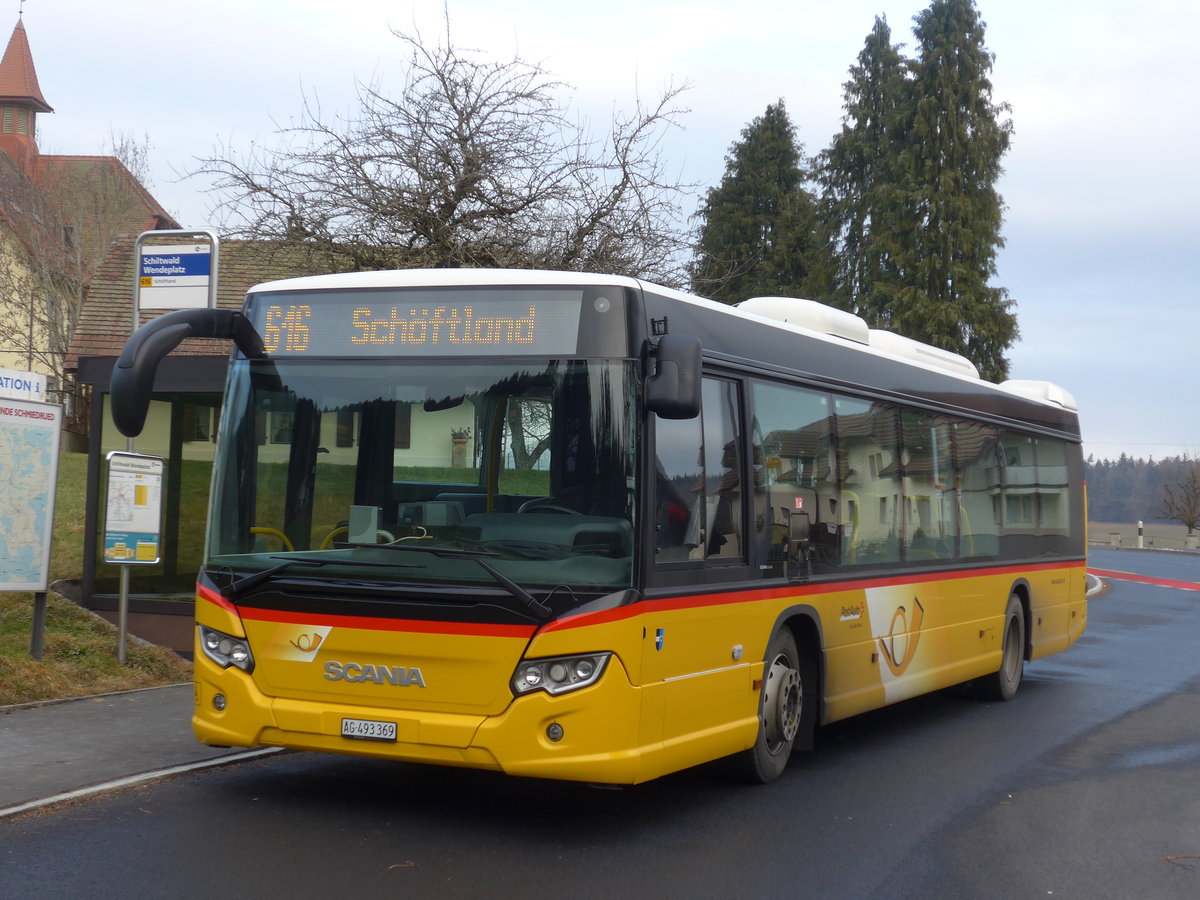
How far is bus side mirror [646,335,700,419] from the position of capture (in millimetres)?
6656

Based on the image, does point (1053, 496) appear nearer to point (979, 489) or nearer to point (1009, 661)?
point (1009, 661)

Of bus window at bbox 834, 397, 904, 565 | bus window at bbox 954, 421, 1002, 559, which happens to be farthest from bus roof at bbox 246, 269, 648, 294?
bus window at bbox 954, 421, 1002, 559

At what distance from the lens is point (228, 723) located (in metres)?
7.21

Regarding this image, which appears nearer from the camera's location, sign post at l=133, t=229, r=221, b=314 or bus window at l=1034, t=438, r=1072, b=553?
sign post at l=133, t=229, r=221, b=314

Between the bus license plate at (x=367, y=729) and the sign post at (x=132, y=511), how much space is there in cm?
521

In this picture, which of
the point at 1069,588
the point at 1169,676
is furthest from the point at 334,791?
the point at 1169,676

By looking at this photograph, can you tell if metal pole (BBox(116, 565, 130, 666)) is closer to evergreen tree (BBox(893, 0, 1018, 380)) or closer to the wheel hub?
the wheel hub

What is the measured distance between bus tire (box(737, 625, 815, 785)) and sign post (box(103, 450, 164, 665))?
5.64 meters

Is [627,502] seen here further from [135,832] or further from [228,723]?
[135,832]

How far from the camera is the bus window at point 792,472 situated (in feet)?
27.7

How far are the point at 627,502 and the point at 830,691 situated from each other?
2949mm

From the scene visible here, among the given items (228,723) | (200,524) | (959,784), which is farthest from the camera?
(200,524)

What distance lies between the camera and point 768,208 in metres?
58.2

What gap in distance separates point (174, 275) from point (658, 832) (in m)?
7.27
